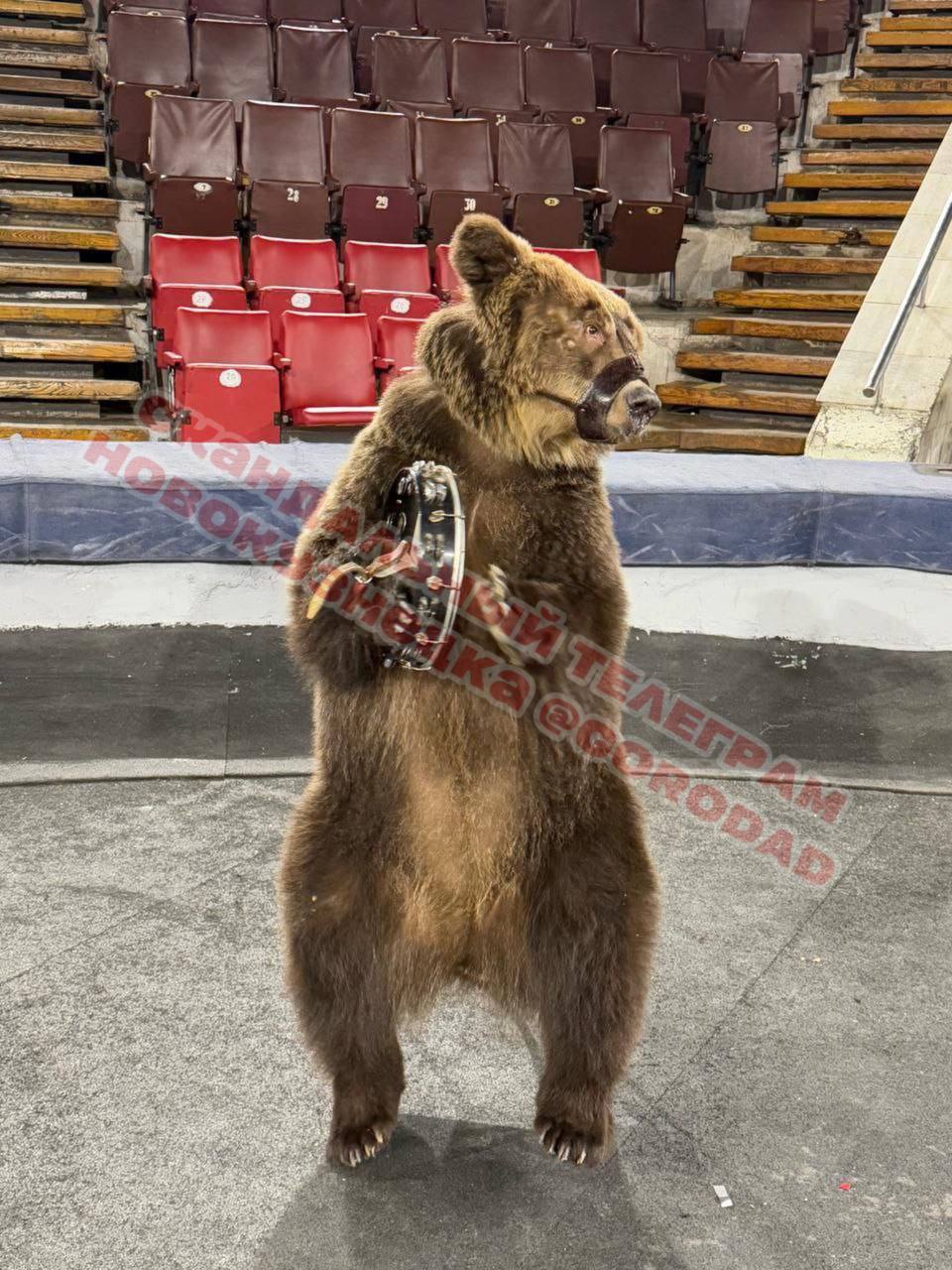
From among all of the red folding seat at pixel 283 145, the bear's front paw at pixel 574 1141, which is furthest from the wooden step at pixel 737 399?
the bear's front paw at pixel 574 1141

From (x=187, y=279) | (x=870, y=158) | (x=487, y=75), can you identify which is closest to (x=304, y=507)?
(x=187, y=279)

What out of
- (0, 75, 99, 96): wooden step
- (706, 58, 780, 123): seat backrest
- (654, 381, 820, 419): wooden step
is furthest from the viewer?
(706, 58, 780, 123): seat backrest

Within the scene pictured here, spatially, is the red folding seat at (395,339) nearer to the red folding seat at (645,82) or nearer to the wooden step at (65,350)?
the wooden step at (65,350)

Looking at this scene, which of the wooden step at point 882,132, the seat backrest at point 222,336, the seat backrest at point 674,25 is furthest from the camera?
the seat backrest at point 674,25

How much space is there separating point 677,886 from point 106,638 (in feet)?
7.02

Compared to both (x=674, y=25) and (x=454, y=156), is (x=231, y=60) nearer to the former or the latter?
(x=454, y=156)

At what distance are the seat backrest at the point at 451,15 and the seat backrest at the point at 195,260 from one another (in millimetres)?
3883

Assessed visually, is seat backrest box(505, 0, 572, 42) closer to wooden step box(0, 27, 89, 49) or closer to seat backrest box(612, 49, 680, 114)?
seat backrest box(612, 49, 680, 114)

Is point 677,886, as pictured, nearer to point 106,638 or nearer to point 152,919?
point 152,919

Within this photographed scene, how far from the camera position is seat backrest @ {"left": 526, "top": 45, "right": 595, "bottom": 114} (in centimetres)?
967

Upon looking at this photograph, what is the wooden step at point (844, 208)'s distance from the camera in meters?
9.51

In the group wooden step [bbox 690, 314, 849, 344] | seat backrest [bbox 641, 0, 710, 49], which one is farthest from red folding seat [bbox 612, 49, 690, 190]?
wooden step [bbox 690, 314, 849, 344]

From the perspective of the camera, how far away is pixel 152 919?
2803 millimetres

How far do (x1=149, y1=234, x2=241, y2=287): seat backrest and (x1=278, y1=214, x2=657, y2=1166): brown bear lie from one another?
581cm
